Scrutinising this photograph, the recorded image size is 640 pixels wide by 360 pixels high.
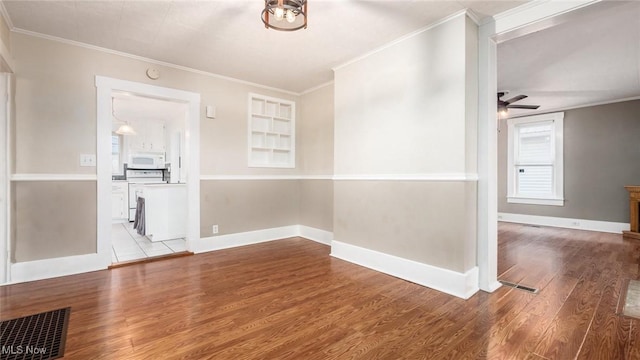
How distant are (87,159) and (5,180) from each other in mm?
645

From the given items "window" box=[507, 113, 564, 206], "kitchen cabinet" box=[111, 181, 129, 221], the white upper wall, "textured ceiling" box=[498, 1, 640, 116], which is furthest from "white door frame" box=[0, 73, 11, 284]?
"window" box=[507, 113, 564, 206]

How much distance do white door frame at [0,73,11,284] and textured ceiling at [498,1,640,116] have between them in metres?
4.91

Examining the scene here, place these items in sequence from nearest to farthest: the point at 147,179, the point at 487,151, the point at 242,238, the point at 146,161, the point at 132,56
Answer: the point at 487,151, the point at 132,56, the point at 242,238, the point at 146,161, the point at 147,179

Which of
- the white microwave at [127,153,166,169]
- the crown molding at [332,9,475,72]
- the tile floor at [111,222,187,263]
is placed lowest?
the tile floor at [111,222,187,263]

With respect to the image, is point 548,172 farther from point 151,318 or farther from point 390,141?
point 151,318

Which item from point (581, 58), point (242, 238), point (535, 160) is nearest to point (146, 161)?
point (242, 238)

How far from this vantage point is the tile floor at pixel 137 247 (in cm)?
366

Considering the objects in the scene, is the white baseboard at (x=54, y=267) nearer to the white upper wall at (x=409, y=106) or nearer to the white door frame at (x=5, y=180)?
the white door frame at (x=5, y=180)

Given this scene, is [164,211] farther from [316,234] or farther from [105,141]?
[316,234]

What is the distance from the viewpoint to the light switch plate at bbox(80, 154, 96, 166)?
10.1 ft

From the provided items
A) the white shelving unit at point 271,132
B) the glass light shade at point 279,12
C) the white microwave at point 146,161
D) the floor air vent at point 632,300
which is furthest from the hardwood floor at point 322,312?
the white microwave at point 146,161

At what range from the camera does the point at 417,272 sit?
2.73 meters

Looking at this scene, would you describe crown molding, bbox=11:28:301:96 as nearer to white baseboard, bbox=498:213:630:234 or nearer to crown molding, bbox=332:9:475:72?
crown molding, bbox=332:9:475:72

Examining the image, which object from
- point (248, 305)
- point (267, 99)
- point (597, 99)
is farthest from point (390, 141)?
point (597, 99)
